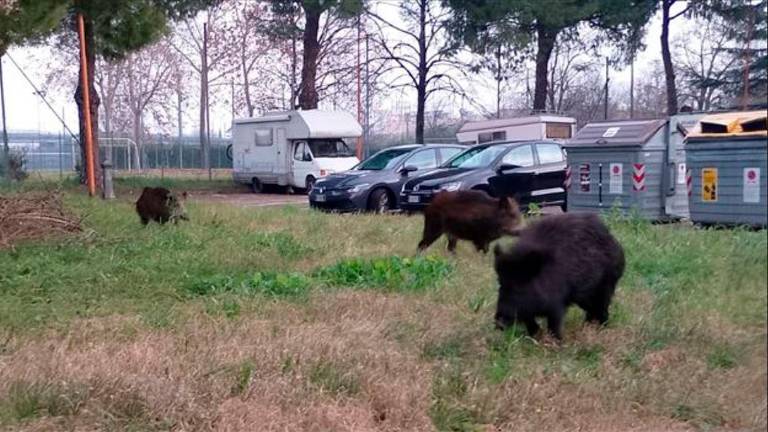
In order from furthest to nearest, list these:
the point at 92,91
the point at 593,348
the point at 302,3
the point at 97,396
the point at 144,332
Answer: the point at 302,3 < the point at 92,91 < the point at 144,332 < the point at 593,348 < the point at 97,396

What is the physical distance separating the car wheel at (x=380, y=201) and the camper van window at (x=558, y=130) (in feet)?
28.1

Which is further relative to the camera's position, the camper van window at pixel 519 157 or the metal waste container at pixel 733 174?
the camper van window at pixel 519 157

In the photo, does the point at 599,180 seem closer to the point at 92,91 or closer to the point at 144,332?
the point at 144,332

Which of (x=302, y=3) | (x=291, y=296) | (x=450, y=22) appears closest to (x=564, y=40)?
(x=450, y=22)

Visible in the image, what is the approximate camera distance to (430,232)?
10.8m

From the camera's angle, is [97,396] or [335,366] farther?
[335,366]

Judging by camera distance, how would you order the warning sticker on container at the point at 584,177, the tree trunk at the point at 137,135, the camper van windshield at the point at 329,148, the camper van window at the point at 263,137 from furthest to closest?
the tree trunk at the point at 137,135 → the camper van window at the point at 263,137 → the camper van windshield at the point at 329,148 → the warning sticker on container at the point at 584,177

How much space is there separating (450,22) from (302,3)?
5251 millimetres

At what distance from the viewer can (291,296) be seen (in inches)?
307

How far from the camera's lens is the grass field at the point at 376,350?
4598 millimetres

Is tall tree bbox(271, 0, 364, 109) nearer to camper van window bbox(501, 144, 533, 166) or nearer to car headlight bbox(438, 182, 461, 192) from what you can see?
camper van window bbox(501, 144, 533, 166)

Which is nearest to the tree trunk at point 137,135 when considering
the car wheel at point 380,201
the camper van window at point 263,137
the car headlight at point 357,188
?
the camper van window at point 263,137

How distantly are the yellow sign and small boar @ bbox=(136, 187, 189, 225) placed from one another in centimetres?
1076

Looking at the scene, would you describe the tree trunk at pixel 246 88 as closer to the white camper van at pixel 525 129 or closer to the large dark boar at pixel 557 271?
the white camper van at pixel 525 129
